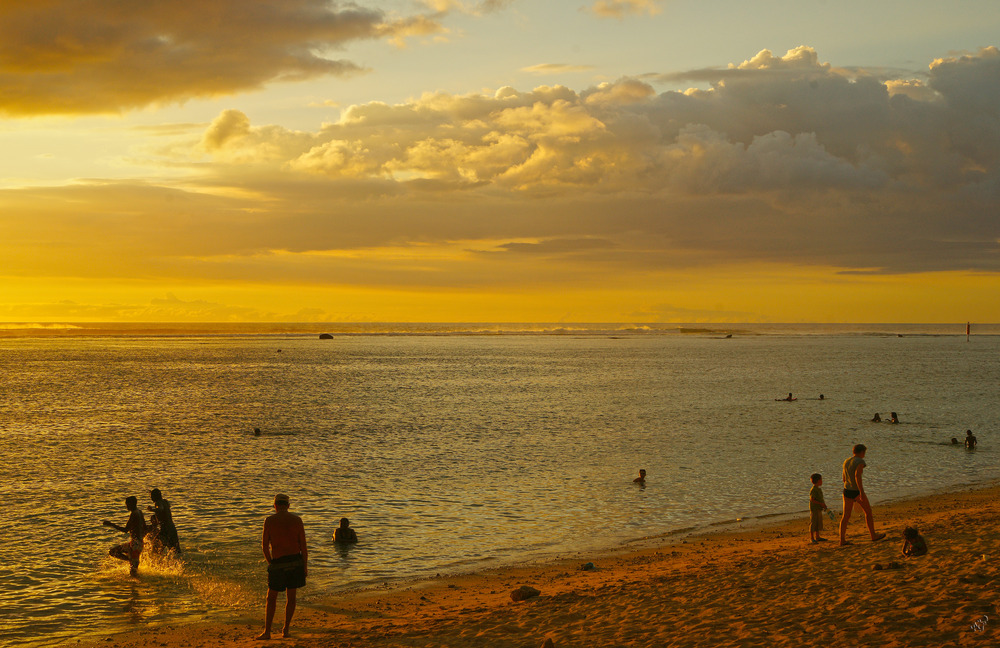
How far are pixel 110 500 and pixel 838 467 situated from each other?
27.4 metres

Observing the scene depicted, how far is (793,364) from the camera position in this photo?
109250mm

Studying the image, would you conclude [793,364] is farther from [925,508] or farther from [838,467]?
[925,508]

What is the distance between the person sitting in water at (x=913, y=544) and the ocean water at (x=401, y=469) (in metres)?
7.39


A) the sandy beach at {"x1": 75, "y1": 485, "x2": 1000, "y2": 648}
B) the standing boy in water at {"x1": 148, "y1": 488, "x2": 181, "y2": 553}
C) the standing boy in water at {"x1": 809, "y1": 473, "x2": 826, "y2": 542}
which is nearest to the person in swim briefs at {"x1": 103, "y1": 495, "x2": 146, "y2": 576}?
the standing boy in water at {"x1": 148, "y1": 488, "x2": 181, "y2": 553}

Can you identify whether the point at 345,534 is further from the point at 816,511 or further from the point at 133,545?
the point at 816,511

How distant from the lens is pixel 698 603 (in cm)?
1330

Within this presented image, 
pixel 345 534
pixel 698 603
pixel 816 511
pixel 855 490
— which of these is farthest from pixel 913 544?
pixel 345 534

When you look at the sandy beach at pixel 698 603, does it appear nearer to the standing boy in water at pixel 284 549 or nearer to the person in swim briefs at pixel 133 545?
the standing boy in water at pixel 284 549

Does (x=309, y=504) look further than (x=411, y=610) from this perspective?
Yes

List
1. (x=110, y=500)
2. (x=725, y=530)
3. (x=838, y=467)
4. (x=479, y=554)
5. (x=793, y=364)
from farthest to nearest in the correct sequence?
(x=793, y=364), (x=838, y=467), (x=110, y=500), (x=725, y=530), (x=479, y=554)

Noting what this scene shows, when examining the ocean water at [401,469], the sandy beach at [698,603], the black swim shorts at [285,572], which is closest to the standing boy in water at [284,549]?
the black swim shorts at [285,572]

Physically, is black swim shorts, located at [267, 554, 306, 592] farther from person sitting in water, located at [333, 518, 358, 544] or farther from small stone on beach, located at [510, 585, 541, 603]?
person sitting in water, located at [333, 518, 358, 544]

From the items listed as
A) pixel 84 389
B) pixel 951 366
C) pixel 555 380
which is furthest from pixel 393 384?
pixel 951 366

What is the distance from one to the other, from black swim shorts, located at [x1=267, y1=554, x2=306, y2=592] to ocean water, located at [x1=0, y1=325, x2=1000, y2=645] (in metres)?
2.89
